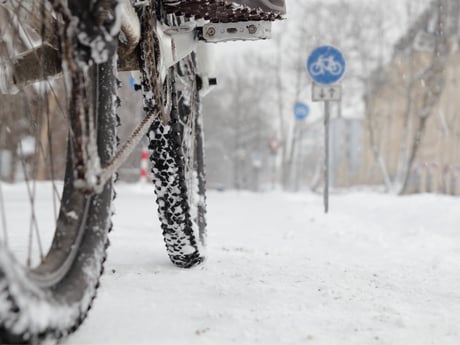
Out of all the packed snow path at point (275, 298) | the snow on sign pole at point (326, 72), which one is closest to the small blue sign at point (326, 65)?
the snow on sign pole at point (326, 72)

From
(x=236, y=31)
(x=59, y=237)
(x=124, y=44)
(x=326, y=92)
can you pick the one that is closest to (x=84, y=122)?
(x=59, y=237)

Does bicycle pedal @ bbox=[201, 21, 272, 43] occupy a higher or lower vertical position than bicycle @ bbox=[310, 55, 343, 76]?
higher

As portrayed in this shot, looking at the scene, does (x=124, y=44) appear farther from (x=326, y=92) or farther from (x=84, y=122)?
(x=326, y=92)

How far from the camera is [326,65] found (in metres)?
8.12

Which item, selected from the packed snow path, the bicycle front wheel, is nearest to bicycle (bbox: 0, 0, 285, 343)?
the bicycle front wheel

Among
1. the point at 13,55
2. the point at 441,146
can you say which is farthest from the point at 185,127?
the point at 441,146

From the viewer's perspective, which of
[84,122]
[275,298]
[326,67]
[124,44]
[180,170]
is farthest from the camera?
[326,67]

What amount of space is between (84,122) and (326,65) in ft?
23.6

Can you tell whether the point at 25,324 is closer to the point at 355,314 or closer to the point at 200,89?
the point at 355,314

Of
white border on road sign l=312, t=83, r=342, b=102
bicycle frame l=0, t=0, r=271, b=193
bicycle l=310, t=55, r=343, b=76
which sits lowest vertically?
white border on road sign l=312, t=83, r=342, b=102

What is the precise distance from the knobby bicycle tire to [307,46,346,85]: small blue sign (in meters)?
5.61

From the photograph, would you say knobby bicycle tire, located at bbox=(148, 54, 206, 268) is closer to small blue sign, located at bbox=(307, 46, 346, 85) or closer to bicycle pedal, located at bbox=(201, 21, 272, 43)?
bicycle pedal, located at bbox=(201, 21, 272, 43)

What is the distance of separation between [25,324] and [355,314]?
113cm

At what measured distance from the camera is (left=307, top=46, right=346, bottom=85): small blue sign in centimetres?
805
